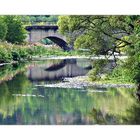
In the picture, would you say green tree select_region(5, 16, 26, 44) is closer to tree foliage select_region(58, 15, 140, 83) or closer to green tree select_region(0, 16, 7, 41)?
green tree select_region(0, 16, 7, 41)

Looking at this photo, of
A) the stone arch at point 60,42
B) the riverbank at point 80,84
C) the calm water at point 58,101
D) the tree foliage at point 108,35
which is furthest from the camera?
the riverbank at point 80,84

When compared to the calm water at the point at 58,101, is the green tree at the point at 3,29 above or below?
above

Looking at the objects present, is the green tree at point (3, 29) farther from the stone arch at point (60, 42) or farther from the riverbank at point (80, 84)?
the riverbank at point (80, 84)

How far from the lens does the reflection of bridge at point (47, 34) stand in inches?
375

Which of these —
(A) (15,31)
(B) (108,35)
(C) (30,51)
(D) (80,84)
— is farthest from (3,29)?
(B) (108,35)

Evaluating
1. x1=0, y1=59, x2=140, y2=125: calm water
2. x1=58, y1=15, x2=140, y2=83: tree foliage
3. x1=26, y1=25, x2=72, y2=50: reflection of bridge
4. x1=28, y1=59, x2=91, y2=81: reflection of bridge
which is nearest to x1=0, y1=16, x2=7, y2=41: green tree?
x1=26, y1=25, x2=72, y2=50: reflection of bridge

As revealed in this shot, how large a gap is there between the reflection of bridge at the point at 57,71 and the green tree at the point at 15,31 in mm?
732

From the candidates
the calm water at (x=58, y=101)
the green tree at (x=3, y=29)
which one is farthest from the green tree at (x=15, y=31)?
the calm water at (x=58, y=101)

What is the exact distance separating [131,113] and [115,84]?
4.06 ft

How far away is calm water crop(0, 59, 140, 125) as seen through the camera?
8461 millimetres

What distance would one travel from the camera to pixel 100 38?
938cm
